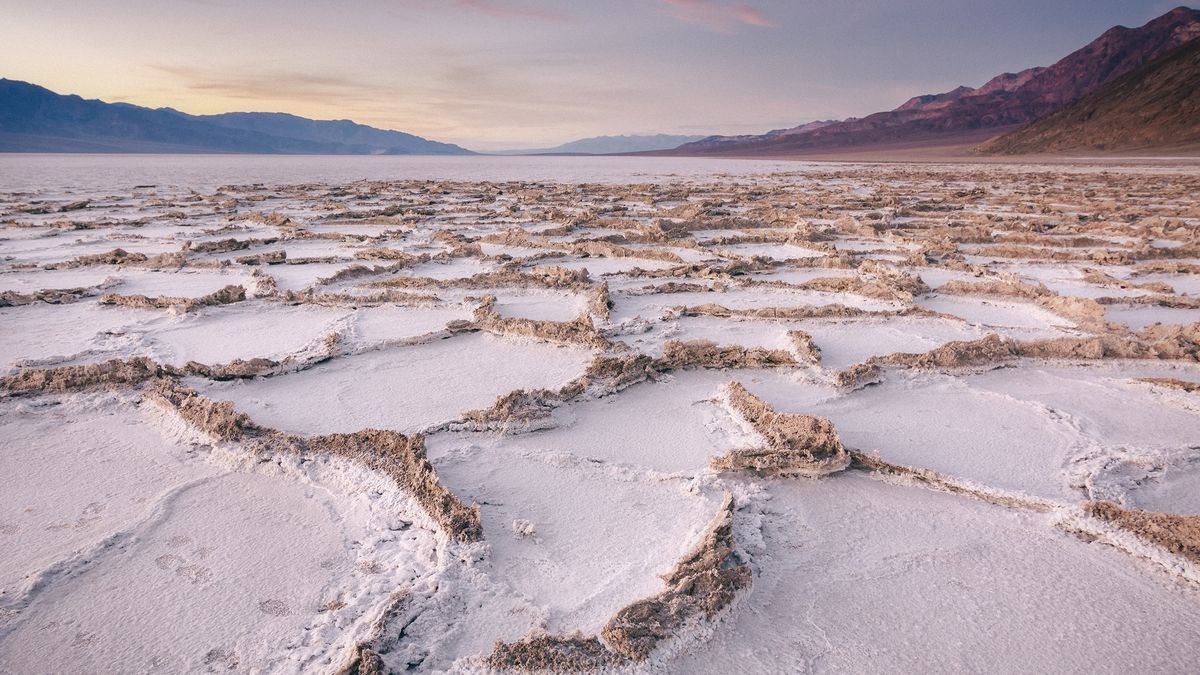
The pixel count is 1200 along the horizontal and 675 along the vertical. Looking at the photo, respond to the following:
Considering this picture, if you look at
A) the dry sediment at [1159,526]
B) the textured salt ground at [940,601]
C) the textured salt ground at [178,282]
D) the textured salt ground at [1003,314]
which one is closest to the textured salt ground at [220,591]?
the textured salt ground at [940,601]

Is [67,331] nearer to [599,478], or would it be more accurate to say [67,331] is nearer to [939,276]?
[599,478]

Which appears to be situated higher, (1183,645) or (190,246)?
(190,246)

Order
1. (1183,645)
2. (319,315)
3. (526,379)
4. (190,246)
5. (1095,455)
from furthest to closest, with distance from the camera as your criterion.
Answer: (190,246) → (319,315) → (526,379) → (1095,455) → (1183,645)

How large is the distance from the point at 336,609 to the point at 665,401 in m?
1.64

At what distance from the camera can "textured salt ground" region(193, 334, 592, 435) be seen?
8.75ft

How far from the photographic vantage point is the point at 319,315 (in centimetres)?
421

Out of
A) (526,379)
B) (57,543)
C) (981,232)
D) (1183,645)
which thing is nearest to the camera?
(1183,645)

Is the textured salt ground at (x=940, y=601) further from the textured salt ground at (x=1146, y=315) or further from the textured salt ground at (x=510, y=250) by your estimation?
the textured salt ground at (x=510, y=250)

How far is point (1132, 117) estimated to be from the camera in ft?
171

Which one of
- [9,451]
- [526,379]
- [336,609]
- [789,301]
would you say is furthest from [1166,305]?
[9,451]

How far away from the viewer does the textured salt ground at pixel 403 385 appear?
2.67 meters

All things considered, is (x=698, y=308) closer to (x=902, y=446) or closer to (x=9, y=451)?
(x=902, y=446)

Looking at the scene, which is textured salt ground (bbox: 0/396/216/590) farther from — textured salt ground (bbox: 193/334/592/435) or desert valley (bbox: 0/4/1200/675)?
textured salt ground (bbox: 193/334/592/435)

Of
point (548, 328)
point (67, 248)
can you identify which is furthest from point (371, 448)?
point (67, 248)
